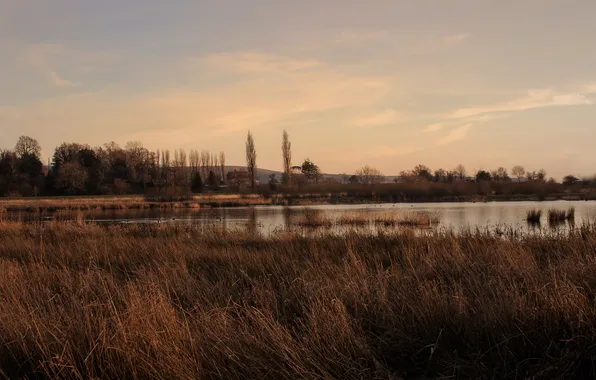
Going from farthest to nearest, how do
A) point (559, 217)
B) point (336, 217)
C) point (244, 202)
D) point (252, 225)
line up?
point (244, 202), point (336, 217), point (559, 217), point (252, 225)

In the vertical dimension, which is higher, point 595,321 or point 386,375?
point 595,321

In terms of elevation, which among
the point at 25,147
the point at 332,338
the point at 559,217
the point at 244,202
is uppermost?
the point at 25,147

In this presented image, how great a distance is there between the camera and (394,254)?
822 centimetres

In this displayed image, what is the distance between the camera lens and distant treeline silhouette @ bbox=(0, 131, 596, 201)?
50.4 metres

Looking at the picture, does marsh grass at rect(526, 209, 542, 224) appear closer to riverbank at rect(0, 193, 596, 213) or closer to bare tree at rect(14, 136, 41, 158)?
riverbank at rect(0, 193, 596, 213)

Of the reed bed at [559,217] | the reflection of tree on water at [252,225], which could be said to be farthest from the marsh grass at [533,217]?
the reflection of tree on water at [252,225]

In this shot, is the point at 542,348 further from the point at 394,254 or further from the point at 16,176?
the point at 16,176

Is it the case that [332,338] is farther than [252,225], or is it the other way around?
[252,225]

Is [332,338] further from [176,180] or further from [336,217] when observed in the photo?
[176,180]

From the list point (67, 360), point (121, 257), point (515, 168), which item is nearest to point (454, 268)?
point (67, 360)

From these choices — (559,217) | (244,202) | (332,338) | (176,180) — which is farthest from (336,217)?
(176,180)

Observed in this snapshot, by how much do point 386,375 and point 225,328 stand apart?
1.28m

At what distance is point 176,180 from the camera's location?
81.6 meters

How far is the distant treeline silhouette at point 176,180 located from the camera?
1986 inches
